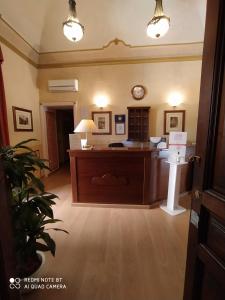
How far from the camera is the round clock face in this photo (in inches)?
177

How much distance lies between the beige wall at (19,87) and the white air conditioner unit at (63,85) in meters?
0.45

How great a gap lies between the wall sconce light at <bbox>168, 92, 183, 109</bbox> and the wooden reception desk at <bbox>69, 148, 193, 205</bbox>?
7.64ft

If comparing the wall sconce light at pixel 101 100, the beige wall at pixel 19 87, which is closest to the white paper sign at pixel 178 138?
the wall sconce light at pixel 101 100

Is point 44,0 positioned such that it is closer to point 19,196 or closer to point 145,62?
point 145,62

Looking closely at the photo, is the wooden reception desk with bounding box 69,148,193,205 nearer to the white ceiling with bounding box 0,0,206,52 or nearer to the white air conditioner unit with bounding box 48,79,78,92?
the white air conditioner unit with bounding box 48,79,78,92

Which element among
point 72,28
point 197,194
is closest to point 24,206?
point 197,194

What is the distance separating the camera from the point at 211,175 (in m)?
0.76

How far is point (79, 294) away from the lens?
1.34m

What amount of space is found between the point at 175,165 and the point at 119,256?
5.11ft

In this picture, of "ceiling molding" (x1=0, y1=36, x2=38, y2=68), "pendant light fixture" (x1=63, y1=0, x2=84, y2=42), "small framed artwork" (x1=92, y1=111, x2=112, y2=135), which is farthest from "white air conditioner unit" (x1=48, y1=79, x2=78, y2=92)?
"pendant light fixture" (x1=63, y1=0, x2=84, y2=42)

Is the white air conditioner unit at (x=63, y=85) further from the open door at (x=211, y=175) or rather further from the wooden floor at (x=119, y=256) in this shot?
the open door at (x=211, y=175)

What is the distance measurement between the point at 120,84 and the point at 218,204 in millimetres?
4419

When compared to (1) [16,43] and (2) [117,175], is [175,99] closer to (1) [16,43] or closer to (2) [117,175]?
(2) [117,175]

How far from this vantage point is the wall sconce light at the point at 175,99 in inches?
175
